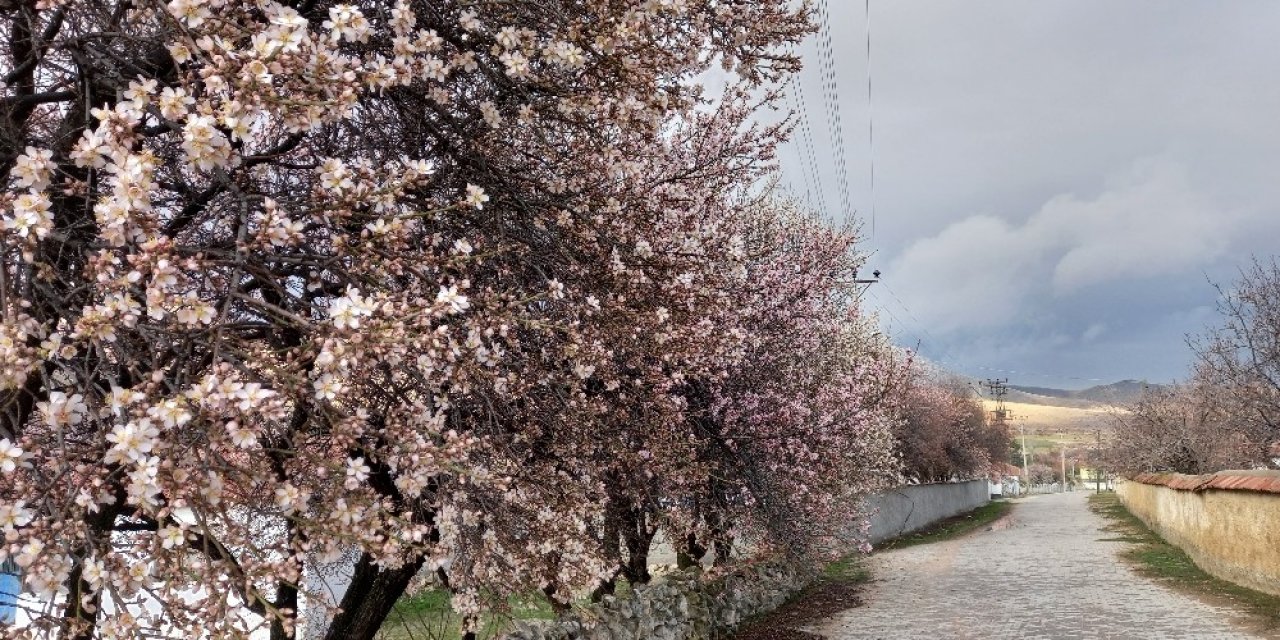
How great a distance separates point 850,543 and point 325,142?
12886 mm

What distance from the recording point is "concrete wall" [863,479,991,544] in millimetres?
28281

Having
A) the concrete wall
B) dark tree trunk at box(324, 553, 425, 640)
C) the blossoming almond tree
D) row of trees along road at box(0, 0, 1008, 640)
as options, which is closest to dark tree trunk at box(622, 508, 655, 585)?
row of trees along road at box(0, 0, 1008, 640)

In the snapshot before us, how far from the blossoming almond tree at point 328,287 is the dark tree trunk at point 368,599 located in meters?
0.02

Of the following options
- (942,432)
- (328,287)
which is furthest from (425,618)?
(942,432)

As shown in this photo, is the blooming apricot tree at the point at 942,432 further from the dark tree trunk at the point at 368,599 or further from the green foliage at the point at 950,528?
the dark tree trunk at the point at 368,599

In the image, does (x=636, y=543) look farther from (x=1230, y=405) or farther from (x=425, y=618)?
(x=1230, y=405)

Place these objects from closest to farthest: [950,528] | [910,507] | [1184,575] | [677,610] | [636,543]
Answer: [677,610] < [636,543] < [1184,575] < [910,507] < [950,528]

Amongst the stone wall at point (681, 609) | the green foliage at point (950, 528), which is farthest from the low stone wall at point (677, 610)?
the green foliage at point (950, 528)

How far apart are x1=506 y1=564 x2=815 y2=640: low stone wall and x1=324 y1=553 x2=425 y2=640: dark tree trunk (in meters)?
1.03

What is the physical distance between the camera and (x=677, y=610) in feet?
36.6

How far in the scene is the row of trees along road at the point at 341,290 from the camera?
3.12 metres

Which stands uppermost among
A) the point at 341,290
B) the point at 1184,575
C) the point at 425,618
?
the point at 341,290

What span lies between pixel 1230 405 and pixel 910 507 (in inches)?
521

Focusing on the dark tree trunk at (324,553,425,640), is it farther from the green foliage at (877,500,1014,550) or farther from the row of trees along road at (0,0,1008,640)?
the green foliage at (877,500,1014,550)
